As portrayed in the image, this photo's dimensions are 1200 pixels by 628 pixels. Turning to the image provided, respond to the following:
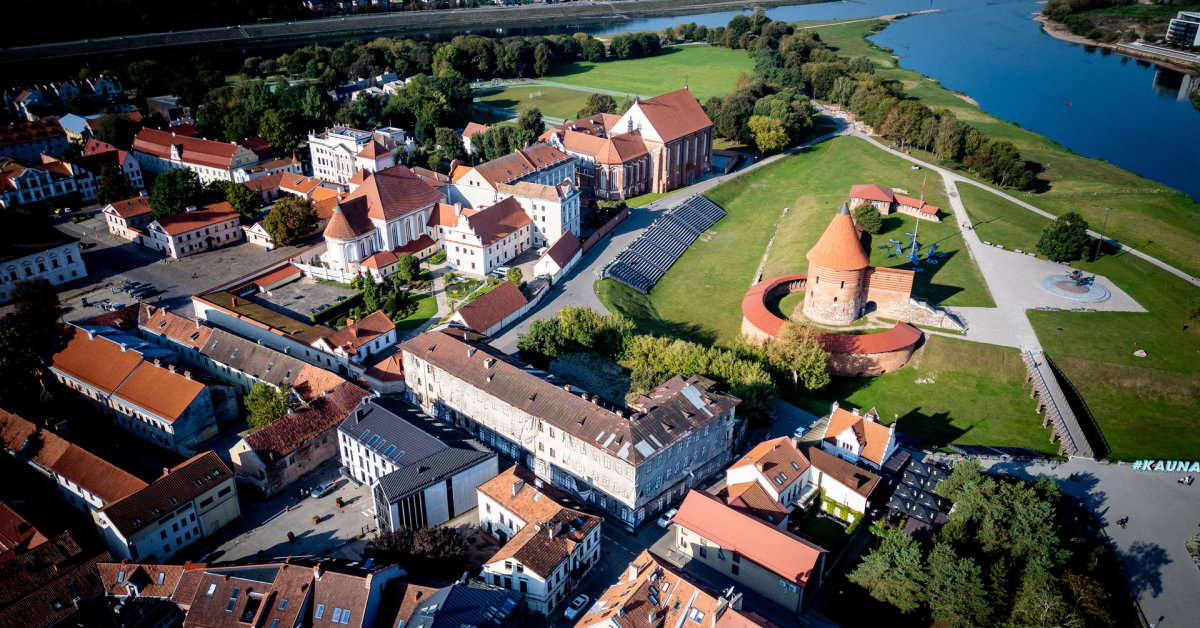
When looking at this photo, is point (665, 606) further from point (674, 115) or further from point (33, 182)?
point (33, 182)

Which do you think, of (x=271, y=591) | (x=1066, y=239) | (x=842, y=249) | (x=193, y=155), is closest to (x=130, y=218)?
(x=193, y=155)

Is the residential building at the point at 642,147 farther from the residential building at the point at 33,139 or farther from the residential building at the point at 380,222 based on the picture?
the residential building at the point at 33,139

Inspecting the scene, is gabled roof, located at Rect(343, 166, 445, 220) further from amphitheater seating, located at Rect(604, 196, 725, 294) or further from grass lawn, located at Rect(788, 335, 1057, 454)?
grass lawn, located at Rect(788, 335, 1057, 454)

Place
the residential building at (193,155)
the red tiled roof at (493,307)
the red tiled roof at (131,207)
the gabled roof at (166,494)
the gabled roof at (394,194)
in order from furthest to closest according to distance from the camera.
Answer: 1. the residential building at (193,155)
2. the red tiled roof at (131,207)
3. the gabled roof at (394,194)
4. the red tiled roof at (493,307)
5. the gabled roof at (166,494)

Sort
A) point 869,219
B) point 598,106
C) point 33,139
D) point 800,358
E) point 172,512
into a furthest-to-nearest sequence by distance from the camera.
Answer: point 598,106, point 33,139, point 869,219, point 800,358, point 172,512

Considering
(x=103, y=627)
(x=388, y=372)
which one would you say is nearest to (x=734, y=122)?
(x=388, y=372)

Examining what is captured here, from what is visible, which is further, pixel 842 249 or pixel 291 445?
pixel 842 249

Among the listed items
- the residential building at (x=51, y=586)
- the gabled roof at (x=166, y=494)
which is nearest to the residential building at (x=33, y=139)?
the gabled roof at (x=166, y=494)
